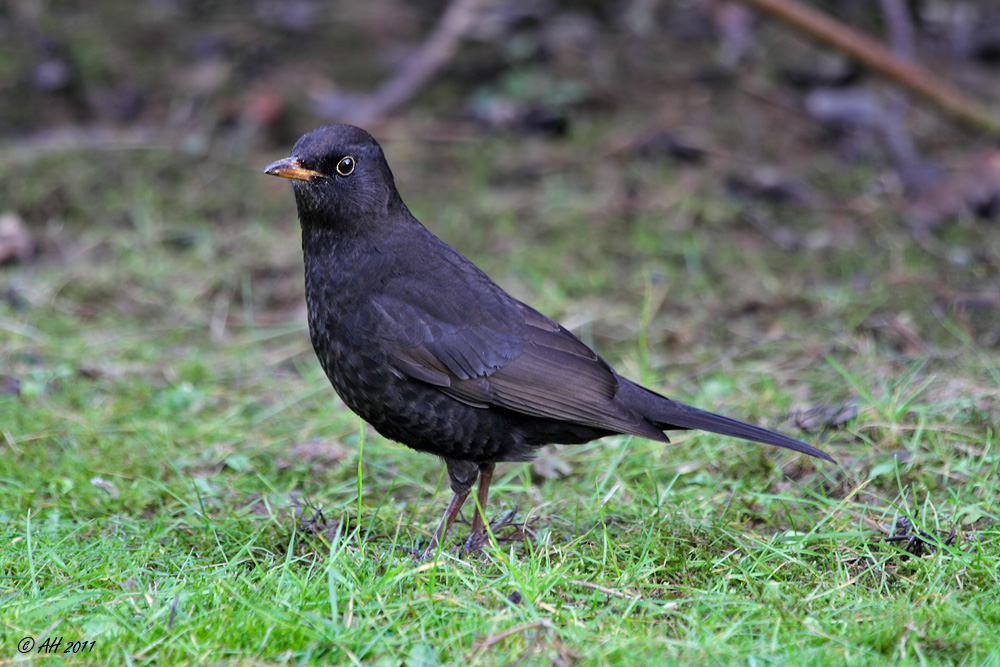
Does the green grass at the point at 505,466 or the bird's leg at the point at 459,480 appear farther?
the bird's leg at the point at 459,480

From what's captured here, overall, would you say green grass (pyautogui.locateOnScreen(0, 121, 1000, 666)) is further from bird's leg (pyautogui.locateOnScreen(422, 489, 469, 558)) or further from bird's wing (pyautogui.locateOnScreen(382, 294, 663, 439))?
bird's wing (pyautogui.locateOnScreen(382, 294, 663, 439))

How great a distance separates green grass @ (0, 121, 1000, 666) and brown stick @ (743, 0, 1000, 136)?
1.07 m

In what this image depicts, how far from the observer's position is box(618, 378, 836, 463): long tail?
357 centimetres

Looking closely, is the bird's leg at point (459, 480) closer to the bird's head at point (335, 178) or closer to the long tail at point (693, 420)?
the long tail at point (693, 420)

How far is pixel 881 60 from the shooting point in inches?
277

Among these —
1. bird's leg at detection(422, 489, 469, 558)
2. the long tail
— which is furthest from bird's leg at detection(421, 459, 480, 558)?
the long tail

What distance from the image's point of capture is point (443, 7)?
9.44m

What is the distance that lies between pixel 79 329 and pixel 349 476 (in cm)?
234

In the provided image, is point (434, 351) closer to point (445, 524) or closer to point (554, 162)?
point (445, 524)

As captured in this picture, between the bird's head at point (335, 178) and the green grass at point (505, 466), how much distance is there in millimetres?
849

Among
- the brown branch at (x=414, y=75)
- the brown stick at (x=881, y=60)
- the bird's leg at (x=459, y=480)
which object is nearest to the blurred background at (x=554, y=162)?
the brown branch at (x=414, y=75)

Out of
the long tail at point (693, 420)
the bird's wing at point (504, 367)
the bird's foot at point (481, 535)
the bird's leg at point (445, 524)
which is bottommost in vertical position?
the bird's foot at point (481, 535)

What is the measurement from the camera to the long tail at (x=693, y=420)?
3566mm

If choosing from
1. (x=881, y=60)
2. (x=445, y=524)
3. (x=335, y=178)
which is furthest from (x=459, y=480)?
(x=881, y=60)
